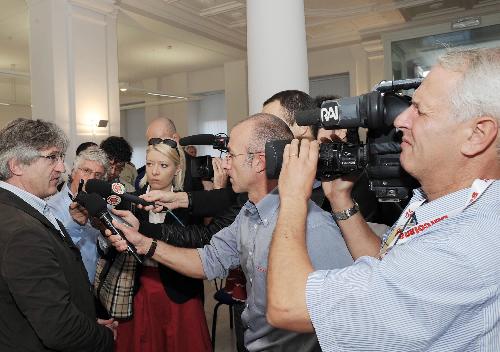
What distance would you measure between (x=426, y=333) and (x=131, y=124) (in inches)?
495

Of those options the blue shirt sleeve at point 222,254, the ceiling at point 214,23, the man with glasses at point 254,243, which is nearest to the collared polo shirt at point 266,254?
the man with glasses at point 254,243

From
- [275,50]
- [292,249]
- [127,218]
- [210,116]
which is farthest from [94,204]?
[210,116]

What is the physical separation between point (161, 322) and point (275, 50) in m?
1.69

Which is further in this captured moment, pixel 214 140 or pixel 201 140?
pixel 201 140

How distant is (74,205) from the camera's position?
2.07 meters

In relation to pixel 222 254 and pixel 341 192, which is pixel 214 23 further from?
pixel 341 192

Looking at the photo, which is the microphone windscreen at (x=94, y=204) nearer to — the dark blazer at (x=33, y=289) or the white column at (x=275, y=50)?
the dark blazer at (x=33, y=289)

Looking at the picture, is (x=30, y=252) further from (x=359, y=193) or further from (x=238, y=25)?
(x=238, y=25)

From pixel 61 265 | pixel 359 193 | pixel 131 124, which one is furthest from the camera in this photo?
pixel 131 124

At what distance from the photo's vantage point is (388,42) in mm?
6008

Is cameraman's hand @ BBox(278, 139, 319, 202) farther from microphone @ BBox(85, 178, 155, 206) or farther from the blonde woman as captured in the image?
the blonde woman

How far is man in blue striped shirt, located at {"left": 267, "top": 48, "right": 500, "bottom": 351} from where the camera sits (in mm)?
726

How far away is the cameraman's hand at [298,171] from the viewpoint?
926 mm

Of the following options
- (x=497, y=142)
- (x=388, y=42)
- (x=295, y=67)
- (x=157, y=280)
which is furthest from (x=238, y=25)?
(x=497, y=142)
